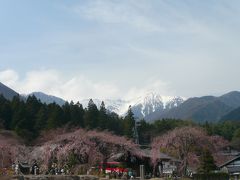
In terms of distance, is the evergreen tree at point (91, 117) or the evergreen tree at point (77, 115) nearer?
the evergreen tree at point (77, 115)

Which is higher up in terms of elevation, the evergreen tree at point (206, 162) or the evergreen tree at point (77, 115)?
the evergreen tree at point (77, 115)

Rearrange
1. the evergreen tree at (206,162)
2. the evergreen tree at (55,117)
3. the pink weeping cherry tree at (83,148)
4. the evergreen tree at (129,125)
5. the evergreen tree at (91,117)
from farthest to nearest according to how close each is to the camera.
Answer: the evergreen tree at (129,125)
the evergreen tree at (91,117)
the evergreen tree at (55,117)
the evergreen tree at (206,162)
the pink weeping cherry tree at (83,148)

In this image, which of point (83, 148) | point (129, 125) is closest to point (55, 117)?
point (129, 125)

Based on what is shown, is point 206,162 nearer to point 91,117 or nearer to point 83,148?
point 83,148

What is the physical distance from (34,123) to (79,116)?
32.1 feet

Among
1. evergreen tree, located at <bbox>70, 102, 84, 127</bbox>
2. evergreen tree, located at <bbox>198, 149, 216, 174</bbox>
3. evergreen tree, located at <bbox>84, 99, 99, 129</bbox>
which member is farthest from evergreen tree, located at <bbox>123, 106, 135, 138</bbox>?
evergreen tree, located at <bbox>198, 149, 216, 174</bbox>

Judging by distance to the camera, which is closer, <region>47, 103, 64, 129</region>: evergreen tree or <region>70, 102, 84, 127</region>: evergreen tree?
<region>47, 103, 64, 129</region>: evergreen tree

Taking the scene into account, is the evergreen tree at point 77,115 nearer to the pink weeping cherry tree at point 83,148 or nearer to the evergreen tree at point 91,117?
the evergreen tree at point 91,117

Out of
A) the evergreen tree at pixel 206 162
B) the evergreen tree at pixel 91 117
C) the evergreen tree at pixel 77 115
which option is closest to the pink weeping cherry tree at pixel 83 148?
the evergreen tree at pixel 206 162

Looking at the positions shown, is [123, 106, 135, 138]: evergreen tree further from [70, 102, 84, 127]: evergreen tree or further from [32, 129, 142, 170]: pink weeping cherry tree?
[32, 129, 142, 170]: pink weeping cherry tree

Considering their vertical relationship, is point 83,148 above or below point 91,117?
below

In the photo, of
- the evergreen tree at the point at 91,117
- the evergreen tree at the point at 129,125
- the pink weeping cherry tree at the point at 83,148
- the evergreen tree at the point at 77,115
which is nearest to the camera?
the pink weeping cherry tree at the point at 83,148

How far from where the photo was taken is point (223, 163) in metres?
60.1

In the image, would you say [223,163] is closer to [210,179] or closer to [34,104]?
[210,179]
